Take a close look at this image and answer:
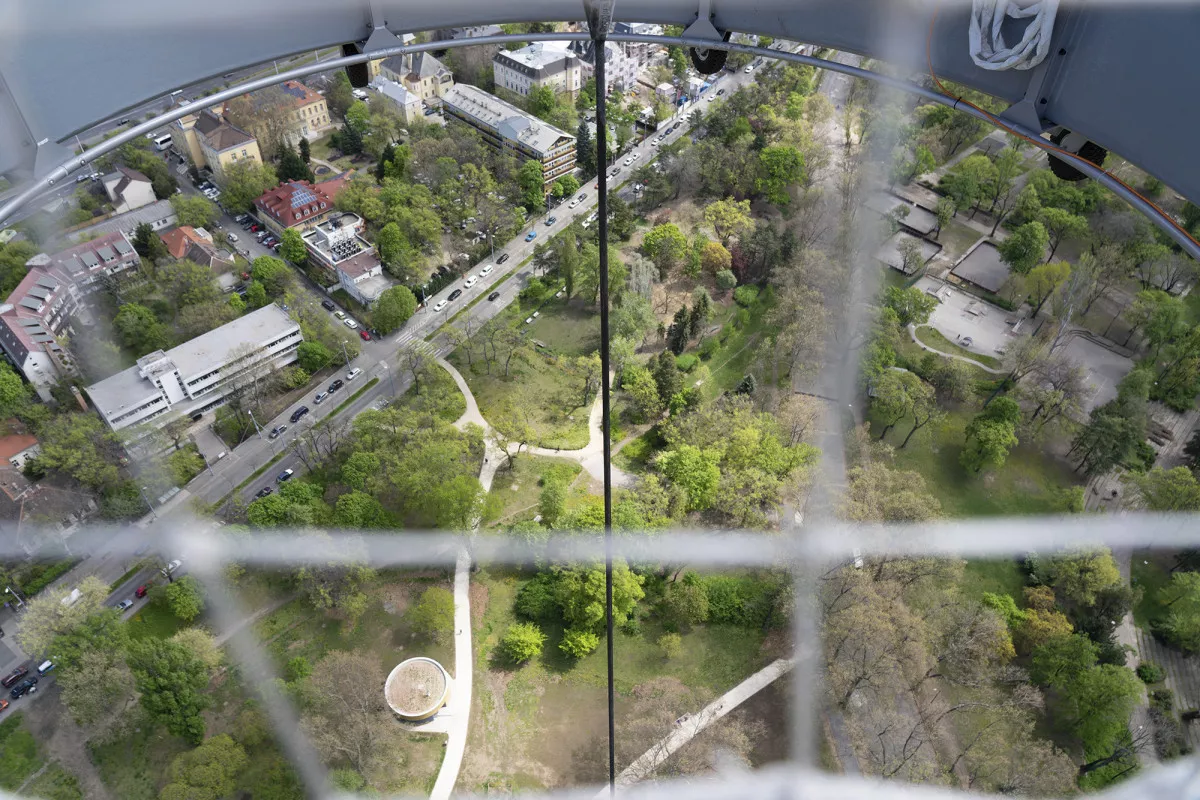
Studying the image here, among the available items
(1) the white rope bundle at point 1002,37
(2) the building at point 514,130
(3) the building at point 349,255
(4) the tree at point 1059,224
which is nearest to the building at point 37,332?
(3) the building at point 349,255

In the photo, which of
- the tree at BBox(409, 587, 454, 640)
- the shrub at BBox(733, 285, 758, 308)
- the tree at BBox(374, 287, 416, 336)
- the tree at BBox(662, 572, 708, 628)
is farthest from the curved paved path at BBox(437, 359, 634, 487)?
the shrub at BBox(733, 285, 758, 308)

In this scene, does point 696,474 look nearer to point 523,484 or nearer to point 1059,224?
point 523,484

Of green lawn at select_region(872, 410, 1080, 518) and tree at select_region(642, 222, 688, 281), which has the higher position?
tree at select_region(642, 222, 688, 281)

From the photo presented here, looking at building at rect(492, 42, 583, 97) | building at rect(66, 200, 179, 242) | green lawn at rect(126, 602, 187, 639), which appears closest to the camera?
green lawn at rect(126, 602, 187, 639)

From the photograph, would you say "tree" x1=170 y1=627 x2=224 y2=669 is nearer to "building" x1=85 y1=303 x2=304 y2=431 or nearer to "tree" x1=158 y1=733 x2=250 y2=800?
"tree" x1=158 y1=733 x2=250 y2=800

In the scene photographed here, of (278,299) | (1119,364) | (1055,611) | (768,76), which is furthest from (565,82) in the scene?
(1055,611)

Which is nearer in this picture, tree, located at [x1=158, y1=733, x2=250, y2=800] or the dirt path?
tree, located at [x1=158, y1=733, x2=250, y2=800]

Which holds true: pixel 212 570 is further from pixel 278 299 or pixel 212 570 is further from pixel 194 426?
pixel 278 299
